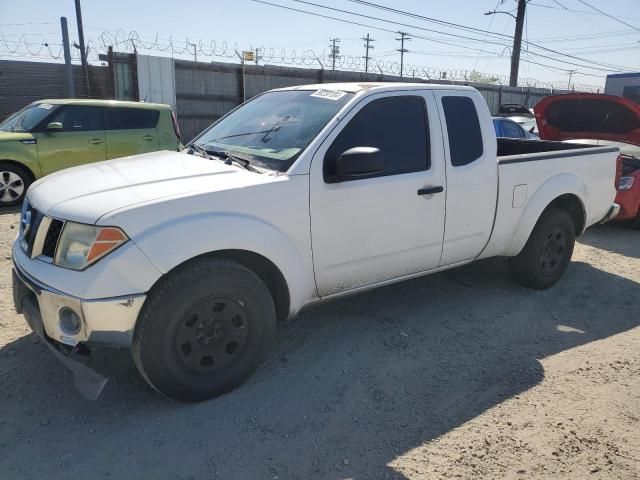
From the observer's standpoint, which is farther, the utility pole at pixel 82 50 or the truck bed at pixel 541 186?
the utility pole at pixel 82 50

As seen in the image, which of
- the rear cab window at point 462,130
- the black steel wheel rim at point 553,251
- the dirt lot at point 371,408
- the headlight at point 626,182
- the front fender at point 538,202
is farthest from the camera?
the headlight at point 626,182

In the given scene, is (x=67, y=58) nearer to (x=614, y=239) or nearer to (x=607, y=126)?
(x=607, y=126)

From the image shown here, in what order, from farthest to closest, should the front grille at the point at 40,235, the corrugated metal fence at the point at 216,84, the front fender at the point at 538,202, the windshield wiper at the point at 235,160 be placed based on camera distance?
the corrugated metal fence at the point at 216,84 < the front fender at the point at 538,202 < the windshield wiper at the point at 235,160 < the front grille at the point at 40,235

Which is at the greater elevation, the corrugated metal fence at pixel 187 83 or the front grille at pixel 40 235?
the corrugated metal fence at pixel 187 83

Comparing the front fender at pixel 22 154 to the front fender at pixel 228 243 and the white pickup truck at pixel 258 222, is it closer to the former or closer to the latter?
the white pickup truck at pixel 258 222

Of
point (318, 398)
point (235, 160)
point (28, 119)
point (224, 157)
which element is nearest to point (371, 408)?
point (318, 398)

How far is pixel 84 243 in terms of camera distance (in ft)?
9.19

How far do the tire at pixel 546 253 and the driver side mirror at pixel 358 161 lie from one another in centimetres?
230

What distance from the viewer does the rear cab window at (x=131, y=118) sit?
934 cm

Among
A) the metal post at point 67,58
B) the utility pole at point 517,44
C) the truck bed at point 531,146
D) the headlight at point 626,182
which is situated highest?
the utility pole at point 517,44

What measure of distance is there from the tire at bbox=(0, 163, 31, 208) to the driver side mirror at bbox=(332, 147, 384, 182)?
6.95 m

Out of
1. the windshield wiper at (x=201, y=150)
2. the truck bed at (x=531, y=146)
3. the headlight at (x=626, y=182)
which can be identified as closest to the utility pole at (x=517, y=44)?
the headlight at (x=626, y=182)

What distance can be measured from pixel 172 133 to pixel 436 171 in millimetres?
6955

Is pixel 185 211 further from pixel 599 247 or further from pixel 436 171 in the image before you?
pixel 599 247
